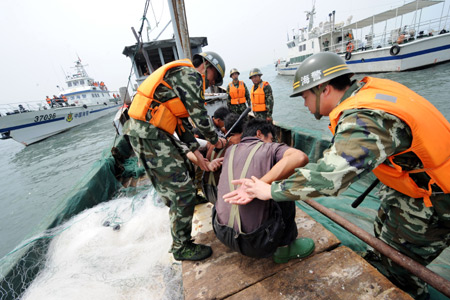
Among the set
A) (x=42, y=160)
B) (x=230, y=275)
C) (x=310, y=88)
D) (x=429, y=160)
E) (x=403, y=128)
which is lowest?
(x=42, y=160)

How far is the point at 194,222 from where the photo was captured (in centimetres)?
269

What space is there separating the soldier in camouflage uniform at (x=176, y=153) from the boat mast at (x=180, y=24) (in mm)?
4000

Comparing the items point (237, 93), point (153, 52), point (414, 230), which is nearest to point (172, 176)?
point (414, 230)

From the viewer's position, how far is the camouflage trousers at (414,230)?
1.38 metres

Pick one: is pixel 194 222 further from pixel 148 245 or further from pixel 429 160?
pixel 429 160

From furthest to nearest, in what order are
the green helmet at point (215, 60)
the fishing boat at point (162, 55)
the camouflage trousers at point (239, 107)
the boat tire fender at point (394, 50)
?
the boat tire fender at point (394, 50) < the fishing boat at point (162, 55) < the camouflage trousers at point (239, 107) < the green helmet at point (215, 60)

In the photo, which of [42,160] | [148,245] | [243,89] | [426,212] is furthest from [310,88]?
[42,160]

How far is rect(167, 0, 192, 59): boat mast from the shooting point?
5.06 metres

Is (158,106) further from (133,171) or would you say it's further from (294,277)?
(133,171)

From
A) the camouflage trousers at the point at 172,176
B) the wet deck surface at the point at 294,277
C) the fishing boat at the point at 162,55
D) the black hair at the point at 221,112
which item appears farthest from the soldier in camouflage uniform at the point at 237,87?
the wet deck surface at the point at 294,277

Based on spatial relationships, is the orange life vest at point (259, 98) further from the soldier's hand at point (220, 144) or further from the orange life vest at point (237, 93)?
the soldier's hand at point (220, 144)

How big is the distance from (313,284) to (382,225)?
38.3 inches

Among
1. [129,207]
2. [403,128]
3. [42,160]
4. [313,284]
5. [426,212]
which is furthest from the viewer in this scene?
[42,160]

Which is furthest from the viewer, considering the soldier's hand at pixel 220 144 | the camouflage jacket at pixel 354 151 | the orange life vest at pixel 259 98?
the orange life vest at pixel 259 98
